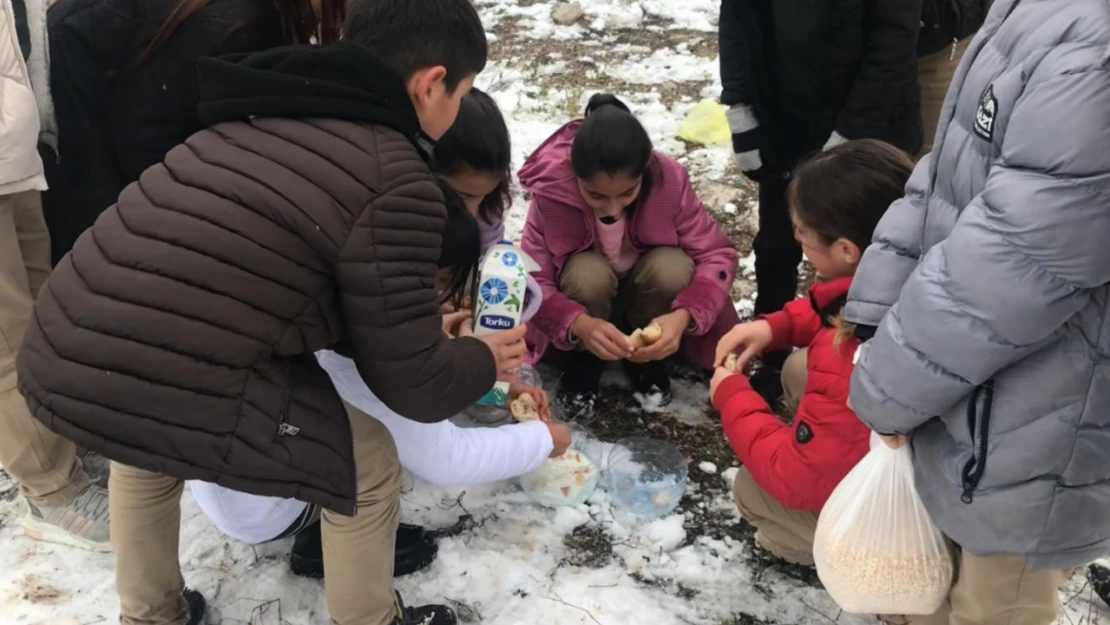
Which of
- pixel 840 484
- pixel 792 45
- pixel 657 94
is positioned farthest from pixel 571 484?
pixel 657 94

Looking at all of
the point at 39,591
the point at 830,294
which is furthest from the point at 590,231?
the point at 39,591

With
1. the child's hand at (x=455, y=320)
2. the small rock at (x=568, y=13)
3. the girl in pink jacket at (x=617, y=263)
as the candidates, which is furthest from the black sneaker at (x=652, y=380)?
the small rock at (x=568, y=13)

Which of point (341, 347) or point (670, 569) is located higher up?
point (341, 347)

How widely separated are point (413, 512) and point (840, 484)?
1.34m

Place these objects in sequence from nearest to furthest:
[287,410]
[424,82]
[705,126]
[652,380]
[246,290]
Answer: [246,290], [287,410], [424,82], [652,380], [705,126]

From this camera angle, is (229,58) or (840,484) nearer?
(229,58)

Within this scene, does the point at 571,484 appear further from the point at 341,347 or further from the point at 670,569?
the point at 341,347

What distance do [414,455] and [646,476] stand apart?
3.10 ft

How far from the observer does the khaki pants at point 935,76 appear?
307 centimetres

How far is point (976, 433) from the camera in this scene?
1.61 m

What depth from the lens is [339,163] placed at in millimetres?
1628

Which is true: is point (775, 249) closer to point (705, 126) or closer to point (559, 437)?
point (559, 437)

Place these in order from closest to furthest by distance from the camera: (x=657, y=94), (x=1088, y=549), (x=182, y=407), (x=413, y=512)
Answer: (x=182, y=407) < (x=1088, y=549) < (x=413, y=512) < (x=657, y=94)

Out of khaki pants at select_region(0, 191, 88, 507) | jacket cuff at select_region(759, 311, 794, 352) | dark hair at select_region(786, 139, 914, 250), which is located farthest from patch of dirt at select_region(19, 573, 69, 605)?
dark hair at select_region(786, 139, 914, 250)
